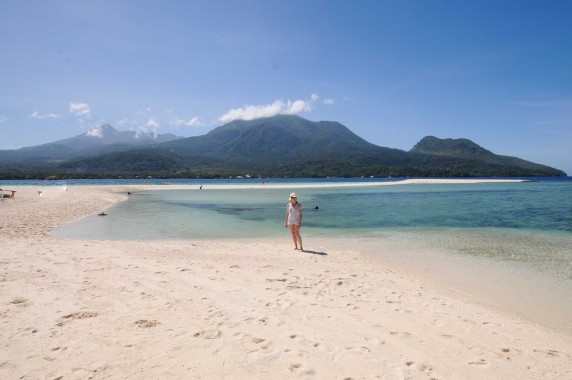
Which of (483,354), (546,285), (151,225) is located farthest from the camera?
(151,225)

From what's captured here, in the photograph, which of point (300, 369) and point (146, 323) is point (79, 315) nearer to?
point (146, 323)

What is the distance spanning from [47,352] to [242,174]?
177146mm

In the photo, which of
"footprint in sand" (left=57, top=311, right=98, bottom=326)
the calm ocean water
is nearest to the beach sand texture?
"footprint in sand" (left=57, top=311, right=98, bottom=326)

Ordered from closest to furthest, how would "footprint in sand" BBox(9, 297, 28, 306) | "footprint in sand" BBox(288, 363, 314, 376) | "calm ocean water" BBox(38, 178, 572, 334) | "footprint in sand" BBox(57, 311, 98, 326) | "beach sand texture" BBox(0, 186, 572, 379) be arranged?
"footprint in sand" BBox(288, 363, 314, 376) < "beach sand texture" BBox(0, 186, 572, 379) < "footprint in sand" BBox(57, 311, 98, 326) < "footprint in sand" BBox(9, 297, 28, 306) < "calm ocean water" BBox(38, 178, 572, 334)

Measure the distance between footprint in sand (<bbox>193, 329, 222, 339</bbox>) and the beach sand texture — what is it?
1.4 inches

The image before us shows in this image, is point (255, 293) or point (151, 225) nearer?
point (255, 293)

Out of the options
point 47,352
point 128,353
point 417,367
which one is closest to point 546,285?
point 417,367

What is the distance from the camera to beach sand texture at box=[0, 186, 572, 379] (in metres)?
4.24

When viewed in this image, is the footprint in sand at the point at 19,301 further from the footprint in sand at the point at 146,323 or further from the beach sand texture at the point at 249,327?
the footprint in sand at the point at 146,323

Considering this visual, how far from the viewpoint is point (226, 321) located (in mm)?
5629

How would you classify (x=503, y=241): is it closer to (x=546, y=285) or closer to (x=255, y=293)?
(x=546, y=285)

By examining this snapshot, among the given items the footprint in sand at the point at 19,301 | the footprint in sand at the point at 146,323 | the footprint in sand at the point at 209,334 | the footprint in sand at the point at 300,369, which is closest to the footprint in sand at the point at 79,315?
the footprint in sand at the point at 146,323

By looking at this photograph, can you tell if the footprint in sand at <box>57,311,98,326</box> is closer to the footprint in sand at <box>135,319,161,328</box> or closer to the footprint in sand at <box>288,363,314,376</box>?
the footprint in sand at <box>135,319,161,328</box>

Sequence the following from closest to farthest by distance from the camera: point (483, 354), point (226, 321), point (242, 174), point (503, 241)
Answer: point (483, 354) → point (226, 321) → point (503, 241) → point (242, 174)
